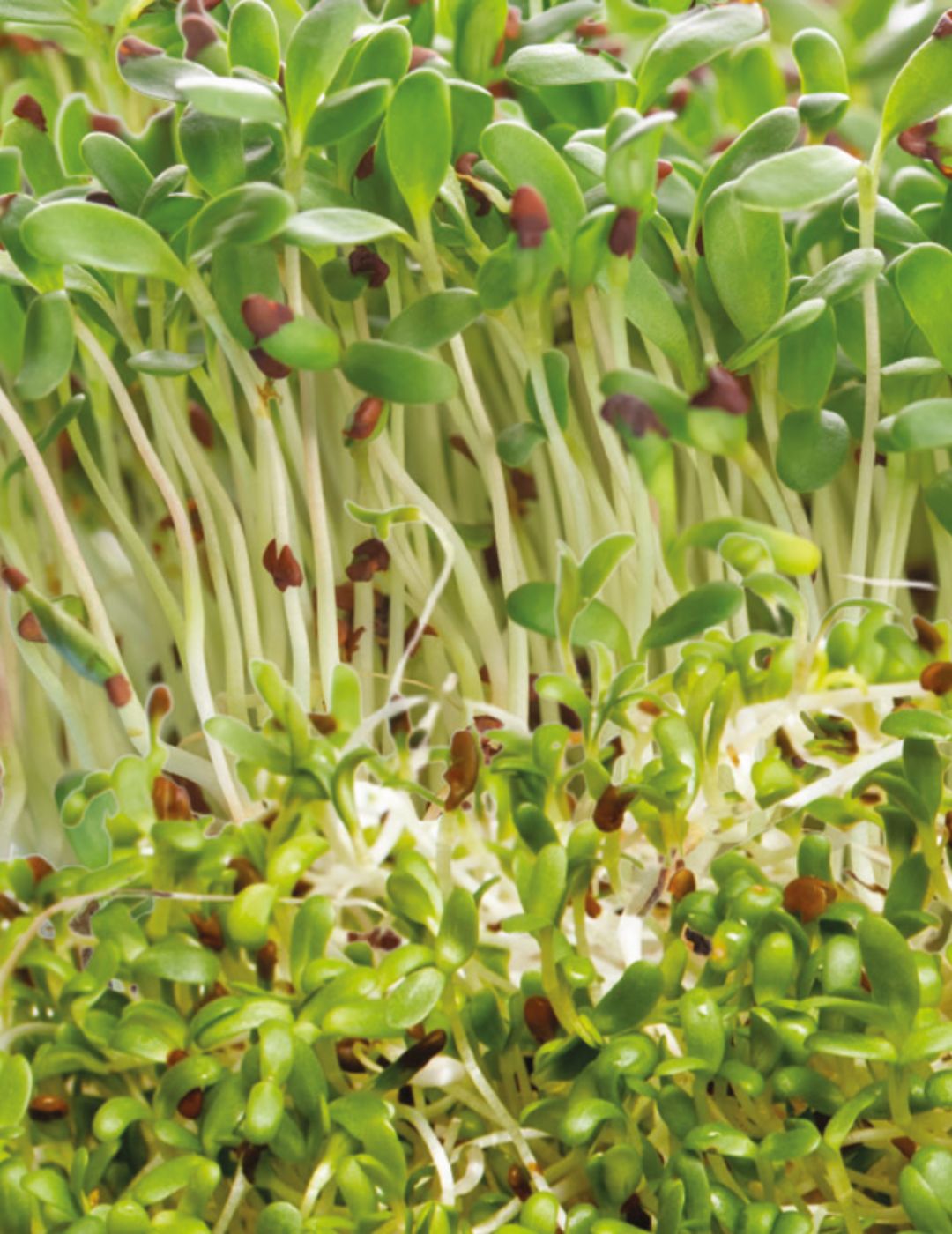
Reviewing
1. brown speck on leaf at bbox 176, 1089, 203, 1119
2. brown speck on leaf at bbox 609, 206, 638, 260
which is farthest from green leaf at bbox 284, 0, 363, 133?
brown speck on leaf at bbox 176, 1089, 203, 1119

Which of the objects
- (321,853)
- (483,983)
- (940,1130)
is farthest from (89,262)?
(940,1130)

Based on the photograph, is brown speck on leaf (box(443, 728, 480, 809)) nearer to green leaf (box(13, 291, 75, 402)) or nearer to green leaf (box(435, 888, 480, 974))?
green leaf (box(435, 888, 480, 974))

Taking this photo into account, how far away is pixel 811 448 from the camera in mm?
879

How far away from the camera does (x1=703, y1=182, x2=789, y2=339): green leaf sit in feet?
2.66

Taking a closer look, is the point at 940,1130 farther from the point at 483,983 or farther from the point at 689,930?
the point at 483,983

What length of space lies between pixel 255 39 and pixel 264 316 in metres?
0.22

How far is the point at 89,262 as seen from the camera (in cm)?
79

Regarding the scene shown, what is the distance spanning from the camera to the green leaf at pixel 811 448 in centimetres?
88

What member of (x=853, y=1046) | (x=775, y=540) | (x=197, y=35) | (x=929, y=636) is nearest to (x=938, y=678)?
(x=929, y=636)

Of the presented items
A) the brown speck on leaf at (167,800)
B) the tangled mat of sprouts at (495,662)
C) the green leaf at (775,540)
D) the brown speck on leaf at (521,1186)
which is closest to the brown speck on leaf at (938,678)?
the tangled mat of sprouts at (495,662)

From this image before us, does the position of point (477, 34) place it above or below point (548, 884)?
above

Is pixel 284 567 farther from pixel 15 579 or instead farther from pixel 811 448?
pixel 811 448

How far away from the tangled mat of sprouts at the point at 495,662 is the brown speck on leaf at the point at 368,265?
17 millimetres

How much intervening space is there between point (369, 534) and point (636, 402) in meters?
0.33
